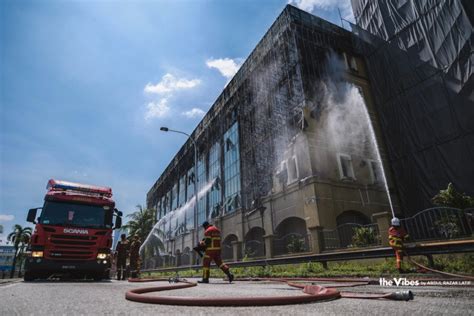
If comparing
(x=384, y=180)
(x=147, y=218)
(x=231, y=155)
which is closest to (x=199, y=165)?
(x=231, y=155)

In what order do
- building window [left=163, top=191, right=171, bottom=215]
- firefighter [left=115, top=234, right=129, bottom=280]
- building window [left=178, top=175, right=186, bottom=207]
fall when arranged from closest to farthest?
1. firefighter [left=115, top=234, right=129, bottom=280]
2. building window [left=178, top=175, right=186, bottom=207]
3. building window [left=163, top=191, right=171, bottom=215]

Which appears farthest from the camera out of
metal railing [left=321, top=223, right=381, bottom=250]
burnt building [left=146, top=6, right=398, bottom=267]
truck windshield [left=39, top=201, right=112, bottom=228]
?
burnt building [left=146, top=6, right=398, bottom=267]

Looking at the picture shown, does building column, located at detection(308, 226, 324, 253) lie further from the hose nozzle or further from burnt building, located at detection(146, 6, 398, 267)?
the hose nozzle

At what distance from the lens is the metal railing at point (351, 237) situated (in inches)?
483

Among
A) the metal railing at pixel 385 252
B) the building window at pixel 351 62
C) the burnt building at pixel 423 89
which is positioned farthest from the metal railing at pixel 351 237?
the building window at pixel 351 62

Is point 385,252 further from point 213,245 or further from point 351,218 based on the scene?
point 351,218

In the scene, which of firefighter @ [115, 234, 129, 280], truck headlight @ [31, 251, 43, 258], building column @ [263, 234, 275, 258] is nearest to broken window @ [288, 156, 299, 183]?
building column @ [263, 234, 275, 258]

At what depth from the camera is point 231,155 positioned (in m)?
27.3

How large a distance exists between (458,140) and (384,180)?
16.1ft

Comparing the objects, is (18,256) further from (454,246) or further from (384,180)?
(454,246)

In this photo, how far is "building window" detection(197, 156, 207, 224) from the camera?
31.8 meters

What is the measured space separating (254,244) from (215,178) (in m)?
11.6

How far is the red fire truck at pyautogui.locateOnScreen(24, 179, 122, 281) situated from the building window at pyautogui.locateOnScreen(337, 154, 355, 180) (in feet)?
42.6

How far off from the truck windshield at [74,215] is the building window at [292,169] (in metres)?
11.2
